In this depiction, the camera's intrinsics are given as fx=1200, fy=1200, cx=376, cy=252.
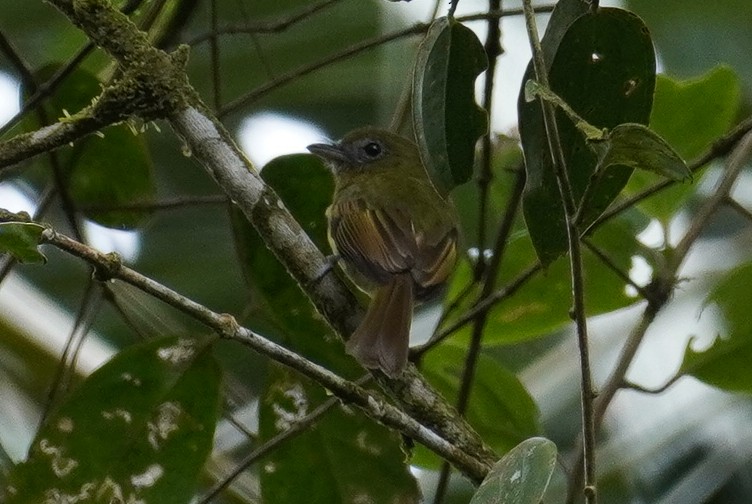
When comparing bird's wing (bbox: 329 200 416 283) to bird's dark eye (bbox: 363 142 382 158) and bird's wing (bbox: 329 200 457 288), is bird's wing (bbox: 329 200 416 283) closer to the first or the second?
bird's wing (bbox: 329 200 457 288)

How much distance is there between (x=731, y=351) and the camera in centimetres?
255

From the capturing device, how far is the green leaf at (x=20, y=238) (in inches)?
62.9

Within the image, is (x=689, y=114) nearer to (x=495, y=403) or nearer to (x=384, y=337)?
(x=495, y=403)

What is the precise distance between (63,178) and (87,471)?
744 mm

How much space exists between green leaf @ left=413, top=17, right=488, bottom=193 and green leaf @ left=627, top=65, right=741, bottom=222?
911 mm

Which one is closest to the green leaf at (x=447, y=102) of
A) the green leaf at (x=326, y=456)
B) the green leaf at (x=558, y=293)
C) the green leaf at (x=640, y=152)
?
the green leaf at (x=640, y=152)

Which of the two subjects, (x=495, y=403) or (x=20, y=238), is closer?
(x=20, y=238)

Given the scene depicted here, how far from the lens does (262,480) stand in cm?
230

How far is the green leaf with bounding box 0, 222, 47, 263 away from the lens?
62.9 inches

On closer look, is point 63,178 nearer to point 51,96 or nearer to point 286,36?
point 51,96

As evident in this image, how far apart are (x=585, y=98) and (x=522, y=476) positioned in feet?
2.34

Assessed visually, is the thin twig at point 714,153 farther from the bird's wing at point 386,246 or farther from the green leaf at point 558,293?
the bird's wing at point 386,246

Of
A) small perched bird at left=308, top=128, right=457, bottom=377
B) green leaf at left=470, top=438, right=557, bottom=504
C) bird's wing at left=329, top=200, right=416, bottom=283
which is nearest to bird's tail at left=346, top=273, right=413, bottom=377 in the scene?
small perched bird at left=308, top=128, right=457, bottom=377

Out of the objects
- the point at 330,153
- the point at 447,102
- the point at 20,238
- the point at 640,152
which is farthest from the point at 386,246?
the point at 640,152
